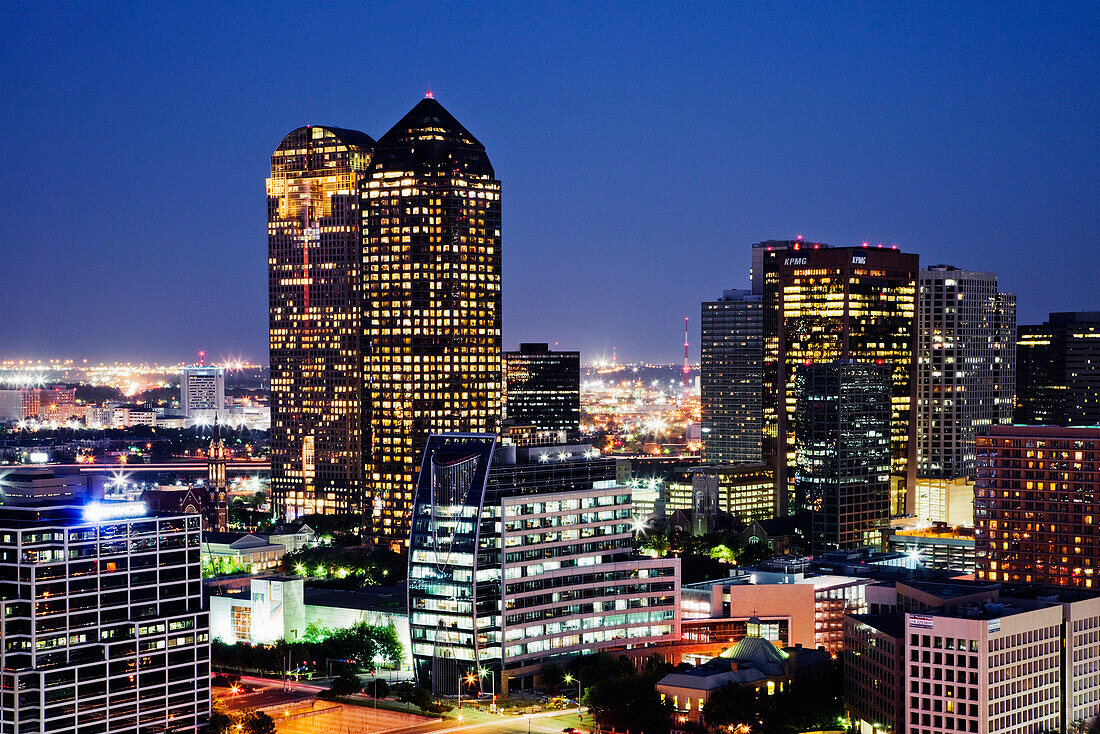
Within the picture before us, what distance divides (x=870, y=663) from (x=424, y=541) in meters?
38.5

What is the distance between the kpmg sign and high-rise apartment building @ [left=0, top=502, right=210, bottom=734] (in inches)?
2052

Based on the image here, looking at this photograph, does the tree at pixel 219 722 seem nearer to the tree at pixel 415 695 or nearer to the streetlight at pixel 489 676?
the tree at pixel 415 695

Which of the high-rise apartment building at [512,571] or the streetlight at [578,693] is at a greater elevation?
the high-rise apartment building at [512,571]

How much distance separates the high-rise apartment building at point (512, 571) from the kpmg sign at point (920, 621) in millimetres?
32163

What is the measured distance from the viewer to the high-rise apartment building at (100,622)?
11425 cm

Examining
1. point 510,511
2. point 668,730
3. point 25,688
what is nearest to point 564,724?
point 668,730

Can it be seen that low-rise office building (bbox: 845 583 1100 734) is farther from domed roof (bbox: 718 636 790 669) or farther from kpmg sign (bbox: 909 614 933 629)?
domed roof (bbox: 718 636 790 669)

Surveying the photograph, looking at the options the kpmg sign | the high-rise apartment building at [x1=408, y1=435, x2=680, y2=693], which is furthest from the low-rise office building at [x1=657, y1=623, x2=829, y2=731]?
the high-rise apartment building at [x1=408, y1=435, x2=680, y2=693]

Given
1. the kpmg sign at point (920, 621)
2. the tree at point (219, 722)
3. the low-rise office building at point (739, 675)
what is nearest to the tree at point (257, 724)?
the tree at point (219, 722)

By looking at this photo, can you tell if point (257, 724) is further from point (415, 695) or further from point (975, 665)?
point (975, 665)

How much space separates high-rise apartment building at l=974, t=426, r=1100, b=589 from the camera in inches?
6476

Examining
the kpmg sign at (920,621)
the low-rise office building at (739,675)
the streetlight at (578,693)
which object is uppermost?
the kpmg sign at (920,621)

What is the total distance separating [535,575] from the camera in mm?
141750

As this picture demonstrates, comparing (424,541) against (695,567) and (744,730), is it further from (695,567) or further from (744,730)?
(695,567)
